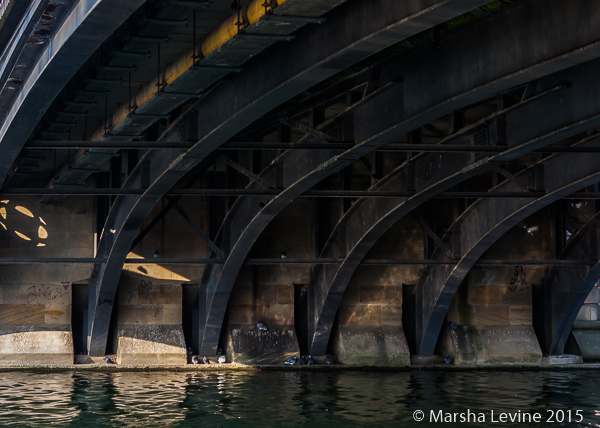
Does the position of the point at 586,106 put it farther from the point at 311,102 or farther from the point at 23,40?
the point at 23,40

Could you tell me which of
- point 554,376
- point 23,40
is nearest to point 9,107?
point 23,40

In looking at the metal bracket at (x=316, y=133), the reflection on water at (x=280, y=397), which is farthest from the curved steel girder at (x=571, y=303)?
the metal bracket at (x=316, y=133)

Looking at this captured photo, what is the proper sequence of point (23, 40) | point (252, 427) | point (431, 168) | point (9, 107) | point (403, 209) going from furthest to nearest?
1. point (403, 209)
2. point (431, 168)
3. point (252, 427)
4. point (9, 107)
5. point (23, 40)

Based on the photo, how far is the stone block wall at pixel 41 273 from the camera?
2639cm

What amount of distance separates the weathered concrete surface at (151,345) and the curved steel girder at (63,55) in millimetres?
12933

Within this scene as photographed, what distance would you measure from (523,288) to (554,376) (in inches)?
161

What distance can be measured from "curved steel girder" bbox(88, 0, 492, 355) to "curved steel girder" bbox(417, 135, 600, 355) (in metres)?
8.23

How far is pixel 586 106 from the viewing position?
1358 cm

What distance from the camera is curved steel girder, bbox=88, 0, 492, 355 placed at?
967 cm

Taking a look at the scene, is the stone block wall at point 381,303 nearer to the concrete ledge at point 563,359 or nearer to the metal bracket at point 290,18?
the concrete ledge at point 563,359

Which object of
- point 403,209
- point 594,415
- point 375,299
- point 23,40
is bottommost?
→ point 594,415

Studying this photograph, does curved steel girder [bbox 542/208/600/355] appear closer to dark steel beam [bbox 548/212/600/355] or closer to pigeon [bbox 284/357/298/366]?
dark steel beam [bbox 548/212/600/355]

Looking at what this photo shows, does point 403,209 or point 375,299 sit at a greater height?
point 403,209

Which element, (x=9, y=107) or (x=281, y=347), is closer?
(x=9, y=107)
